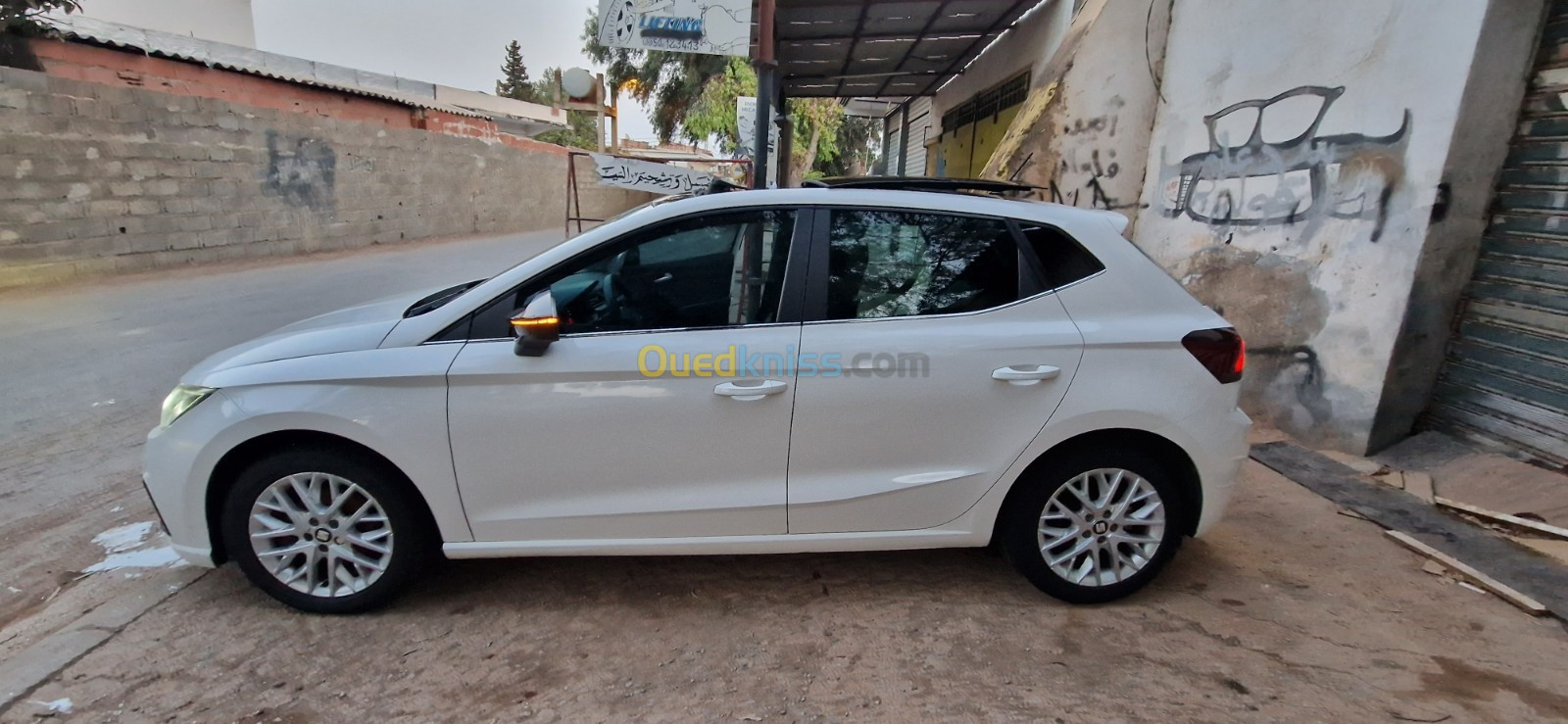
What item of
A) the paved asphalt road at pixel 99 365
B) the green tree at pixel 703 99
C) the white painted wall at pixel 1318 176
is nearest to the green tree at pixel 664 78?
the green tree at pixel 703 99

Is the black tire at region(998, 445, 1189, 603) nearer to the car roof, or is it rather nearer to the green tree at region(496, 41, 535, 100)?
the car roof

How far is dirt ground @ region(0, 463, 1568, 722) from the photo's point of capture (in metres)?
2.35

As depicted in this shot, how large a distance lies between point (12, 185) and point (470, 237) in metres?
8.91

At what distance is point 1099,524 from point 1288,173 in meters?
3.45

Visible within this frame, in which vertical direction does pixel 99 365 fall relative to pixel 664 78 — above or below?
below

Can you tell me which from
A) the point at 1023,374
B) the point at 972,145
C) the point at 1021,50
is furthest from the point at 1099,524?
the point at 972,145

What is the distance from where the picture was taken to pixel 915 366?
2680 millimetres

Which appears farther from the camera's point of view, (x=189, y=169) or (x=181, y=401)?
(x=189, y=169)

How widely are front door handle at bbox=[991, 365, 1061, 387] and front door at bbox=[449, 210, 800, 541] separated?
2.47ft

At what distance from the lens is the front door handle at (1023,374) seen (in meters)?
2.70

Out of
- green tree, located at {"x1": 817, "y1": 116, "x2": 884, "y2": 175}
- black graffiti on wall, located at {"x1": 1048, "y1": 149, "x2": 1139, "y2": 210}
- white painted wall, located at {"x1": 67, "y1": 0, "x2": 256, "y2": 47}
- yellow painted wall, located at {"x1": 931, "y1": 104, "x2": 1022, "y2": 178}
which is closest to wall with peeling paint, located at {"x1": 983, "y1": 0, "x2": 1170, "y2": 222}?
black graffiti on wall, located at {"x1": 1048, "y1": 149, "x2": 1139, "y2": 210}

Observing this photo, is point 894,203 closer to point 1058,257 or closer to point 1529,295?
point 1058,257

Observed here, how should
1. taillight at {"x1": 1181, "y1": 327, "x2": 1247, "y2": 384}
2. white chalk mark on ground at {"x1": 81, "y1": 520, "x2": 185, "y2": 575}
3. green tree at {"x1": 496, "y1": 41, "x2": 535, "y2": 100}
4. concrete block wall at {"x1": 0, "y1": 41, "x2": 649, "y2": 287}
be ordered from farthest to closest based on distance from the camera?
green tree at {"x1": 496, "y1": 41, "x2": 535, "y2": 100} < concrete block wall at {"x1": 0, "y1": 41, "x2": 649, "y2": 287} < white chalk mark on ground at {"x1": 81, "y1": 520, "x2": 185, "y2": 575} < taillight at {"x1": 1181, "y1": 327, "x2": 1247, "y2": 384}

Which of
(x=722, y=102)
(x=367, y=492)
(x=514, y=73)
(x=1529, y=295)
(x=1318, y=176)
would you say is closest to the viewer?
(x=367, y=492)
